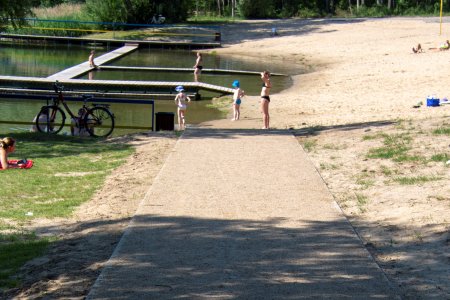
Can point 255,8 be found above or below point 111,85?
above

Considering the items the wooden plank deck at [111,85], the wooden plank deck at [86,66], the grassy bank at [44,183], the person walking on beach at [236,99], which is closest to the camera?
the grassy bank at [44,183]

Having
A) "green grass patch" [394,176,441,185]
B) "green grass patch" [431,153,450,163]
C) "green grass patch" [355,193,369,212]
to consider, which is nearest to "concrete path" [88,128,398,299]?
"green grass patch" [355,193,369,212]

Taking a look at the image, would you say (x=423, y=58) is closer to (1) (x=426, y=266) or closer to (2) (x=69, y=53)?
(2) (x=69, y=53)

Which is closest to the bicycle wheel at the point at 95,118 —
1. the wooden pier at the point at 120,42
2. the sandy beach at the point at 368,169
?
the sandy beach at the point at 368,169

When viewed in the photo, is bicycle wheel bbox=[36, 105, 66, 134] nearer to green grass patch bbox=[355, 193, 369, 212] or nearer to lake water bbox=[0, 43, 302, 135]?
lake water bbox=[0, 43, 302, 135]

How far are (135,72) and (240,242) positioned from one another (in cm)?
3124

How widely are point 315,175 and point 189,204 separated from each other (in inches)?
104

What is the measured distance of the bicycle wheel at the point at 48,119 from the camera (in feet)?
60.7

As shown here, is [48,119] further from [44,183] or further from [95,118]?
[44,183]

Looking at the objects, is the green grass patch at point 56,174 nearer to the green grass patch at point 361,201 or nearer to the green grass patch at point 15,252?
the green grass patch at point 15,252

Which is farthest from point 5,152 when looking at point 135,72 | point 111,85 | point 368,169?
point 135,72

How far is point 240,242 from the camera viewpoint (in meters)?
8.54

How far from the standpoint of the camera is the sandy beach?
7777 mm

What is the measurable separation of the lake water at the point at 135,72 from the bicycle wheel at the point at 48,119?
2.81m
